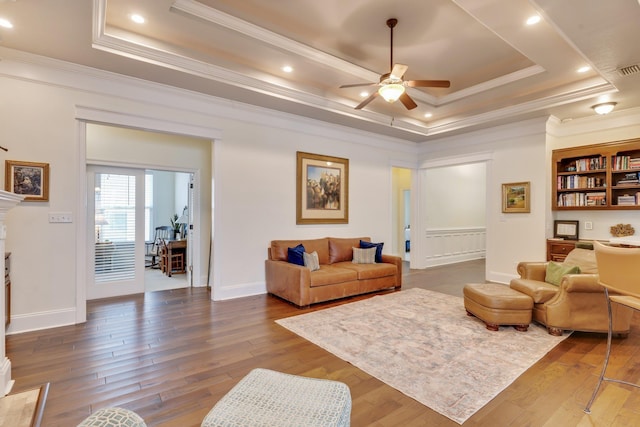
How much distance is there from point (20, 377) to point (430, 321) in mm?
3859

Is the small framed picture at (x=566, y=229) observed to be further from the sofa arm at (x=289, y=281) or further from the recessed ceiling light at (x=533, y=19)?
the sofa arm at (x=289, y=281)

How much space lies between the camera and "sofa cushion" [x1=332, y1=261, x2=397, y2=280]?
16.3 feet

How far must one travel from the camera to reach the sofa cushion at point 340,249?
218 inches

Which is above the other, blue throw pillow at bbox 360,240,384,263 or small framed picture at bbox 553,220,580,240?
small framed picture at bbox 553,220,580,240

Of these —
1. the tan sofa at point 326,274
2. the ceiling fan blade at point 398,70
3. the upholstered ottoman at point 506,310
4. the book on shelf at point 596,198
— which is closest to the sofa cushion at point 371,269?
the tan sofa at point 326,274

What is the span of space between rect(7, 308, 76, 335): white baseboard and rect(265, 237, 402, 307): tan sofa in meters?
2.51

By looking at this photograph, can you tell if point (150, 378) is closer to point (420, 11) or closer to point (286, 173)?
point (286, 173)

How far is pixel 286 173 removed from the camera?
5.41 metres

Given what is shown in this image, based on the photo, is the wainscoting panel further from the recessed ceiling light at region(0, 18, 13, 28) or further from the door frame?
the recessed ceiling light at region(0, 18, 13, 28)

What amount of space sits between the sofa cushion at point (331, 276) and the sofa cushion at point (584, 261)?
2.78 m

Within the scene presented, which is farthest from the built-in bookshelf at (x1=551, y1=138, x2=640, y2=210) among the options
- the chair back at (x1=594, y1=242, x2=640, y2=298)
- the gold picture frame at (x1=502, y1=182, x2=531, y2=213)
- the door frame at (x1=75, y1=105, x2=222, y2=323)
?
the door frame at (x1=75, y1=105, x2=222, y2=323)

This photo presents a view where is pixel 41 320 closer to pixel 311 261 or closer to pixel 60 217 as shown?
pixel 60 217

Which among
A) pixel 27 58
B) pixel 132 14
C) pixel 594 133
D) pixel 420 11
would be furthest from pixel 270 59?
pixel 594 133

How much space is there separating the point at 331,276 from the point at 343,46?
307 centimetres
